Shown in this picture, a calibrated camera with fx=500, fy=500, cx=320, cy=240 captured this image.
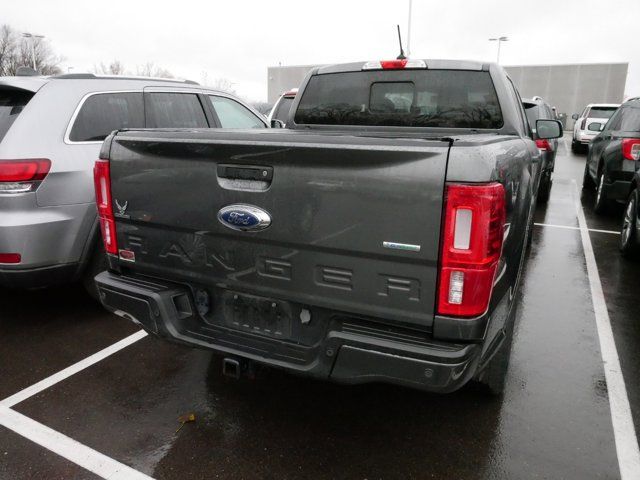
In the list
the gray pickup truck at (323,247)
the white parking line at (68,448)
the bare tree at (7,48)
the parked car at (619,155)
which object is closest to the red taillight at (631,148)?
the parked car at (619,155)

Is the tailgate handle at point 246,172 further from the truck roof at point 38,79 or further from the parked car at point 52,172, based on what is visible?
the truck roof at point 38,79

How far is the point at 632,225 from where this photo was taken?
18.8ft

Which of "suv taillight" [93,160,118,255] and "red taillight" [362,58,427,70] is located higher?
"red taillight" [362,58,427,70]

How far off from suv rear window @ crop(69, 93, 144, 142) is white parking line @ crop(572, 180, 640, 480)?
4028 millimetres

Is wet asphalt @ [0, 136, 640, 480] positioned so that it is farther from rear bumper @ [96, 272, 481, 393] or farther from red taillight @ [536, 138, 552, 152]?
red taillight @ [536, 138, 552, 152]

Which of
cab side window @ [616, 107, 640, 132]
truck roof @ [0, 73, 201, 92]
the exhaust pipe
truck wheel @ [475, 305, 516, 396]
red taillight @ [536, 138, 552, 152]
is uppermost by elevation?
truck roof @ [0, 73, 201, 92]

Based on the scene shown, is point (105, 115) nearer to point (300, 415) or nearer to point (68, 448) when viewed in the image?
point (68, 448)

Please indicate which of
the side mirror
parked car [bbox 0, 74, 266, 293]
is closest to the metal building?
the side mirror

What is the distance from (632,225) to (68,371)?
588 cm

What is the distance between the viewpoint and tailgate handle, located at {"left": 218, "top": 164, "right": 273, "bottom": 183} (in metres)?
2.21

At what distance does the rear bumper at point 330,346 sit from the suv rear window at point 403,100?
2.08 m

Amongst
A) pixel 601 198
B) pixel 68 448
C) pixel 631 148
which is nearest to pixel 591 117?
pixel 601 198

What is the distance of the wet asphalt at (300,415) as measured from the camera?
2482mm

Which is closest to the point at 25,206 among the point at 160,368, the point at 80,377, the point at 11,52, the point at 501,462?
the point at 80,377
